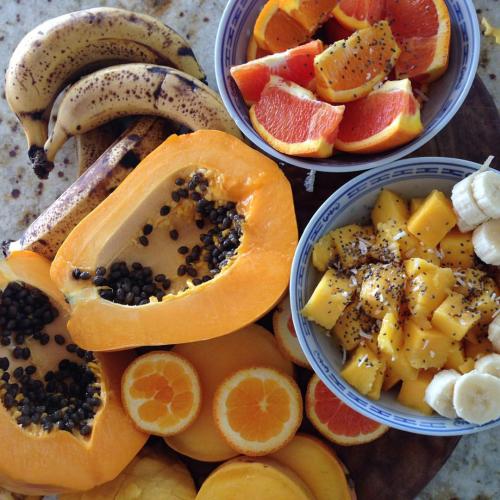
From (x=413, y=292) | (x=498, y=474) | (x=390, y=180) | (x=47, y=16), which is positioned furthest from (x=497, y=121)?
(x=47, y=16)

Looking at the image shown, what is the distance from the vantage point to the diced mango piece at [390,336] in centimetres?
116

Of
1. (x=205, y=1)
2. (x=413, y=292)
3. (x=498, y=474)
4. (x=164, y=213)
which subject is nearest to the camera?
(x=413, y=292)

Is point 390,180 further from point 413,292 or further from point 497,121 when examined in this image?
point 497,121

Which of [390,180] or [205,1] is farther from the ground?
[205,1]

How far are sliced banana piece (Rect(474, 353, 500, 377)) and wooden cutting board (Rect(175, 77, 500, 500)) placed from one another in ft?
1.09

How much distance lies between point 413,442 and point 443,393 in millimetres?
331

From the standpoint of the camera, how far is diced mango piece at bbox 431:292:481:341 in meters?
1.13

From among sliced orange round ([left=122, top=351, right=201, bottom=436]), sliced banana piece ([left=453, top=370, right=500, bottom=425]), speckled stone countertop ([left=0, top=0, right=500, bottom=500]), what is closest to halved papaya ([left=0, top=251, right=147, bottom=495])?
sliced orange round ([left=122, top=351, right=201, bottom=436])

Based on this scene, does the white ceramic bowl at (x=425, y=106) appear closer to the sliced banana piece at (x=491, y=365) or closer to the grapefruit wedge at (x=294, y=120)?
the grapefruit wedge at (x=294, y=120)

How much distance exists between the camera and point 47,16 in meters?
1.68

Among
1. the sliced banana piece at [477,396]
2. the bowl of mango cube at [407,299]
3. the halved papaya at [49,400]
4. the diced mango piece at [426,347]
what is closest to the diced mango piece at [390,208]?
the bowl of mango cube at [407,299]

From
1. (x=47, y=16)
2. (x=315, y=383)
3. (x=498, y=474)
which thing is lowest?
(x=498, y=474)

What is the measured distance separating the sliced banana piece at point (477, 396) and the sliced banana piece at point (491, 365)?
0.06 feet

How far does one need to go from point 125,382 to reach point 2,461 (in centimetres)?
28
